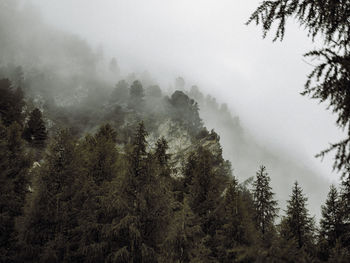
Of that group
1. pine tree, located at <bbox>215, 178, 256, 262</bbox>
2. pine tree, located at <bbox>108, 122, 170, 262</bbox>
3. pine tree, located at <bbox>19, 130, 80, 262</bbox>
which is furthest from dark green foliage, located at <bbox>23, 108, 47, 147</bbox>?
pine tree, located at <bbox>215, 178, 256, 262</bbox>

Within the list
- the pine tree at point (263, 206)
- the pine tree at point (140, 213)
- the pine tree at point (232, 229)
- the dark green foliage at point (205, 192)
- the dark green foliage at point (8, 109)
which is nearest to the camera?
the pine tree at point (140, 213)

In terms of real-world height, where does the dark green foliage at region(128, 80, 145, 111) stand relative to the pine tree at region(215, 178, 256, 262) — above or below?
above

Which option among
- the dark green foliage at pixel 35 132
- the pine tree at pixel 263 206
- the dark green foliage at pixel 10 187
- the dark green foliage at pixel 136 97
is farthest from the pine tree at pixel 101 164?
the dark green foliage at pixel 136 97

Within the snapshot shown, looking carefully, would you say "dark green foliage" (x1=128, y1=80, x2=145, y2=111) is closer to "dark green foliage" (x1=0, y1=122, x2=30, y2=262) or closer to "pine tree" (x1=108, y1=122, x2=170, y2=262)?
"dark green foliage" (x1=0, y1=122, x2=30, y2=262)

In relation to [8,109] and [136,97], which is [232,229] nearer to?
[8,109]

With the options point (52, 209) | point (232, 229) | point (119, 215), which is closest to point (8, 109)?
point (52, 209)

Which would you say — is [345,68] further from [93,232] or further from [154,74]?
[154,74]

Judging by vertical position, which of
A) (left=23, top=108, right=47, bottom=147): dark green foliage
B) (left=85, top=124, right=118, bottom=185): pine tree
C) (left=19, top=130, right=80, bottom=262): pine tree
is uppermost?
(left=23, top=108, right=47, bottom=147): dark green foliage

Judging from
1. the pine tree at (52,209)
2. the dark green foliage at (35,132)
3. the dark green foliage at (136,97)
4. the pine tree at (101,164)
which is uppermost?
the dark green foliage at (136,97)

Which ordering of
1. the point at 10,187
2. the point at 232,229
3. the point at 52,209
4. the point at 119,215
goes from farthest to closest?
the point at 10,187 → the point at 232,229 → the point at 52,209 → the point at 119,215

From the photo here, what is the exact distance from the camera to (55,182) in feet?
42.5

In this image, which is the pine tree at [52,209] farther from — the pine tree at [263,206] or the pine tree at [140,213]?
the pine tree at [263,206]

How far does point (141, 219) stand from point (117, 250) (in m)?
1.66

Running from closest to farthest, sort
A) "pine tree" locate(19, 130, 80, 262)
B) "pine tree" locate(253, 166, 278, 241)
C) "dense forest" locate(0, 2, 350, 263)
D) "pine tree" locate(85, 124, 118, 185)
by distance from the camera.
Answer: "dense forest" locate(0, 2, 350, 263) < "pine tree" locate(19, 130, 80, 262) < "pine tree" locate(85, 124, 118, 185) < "pine tree" locate(253, 166, 278, 241)
